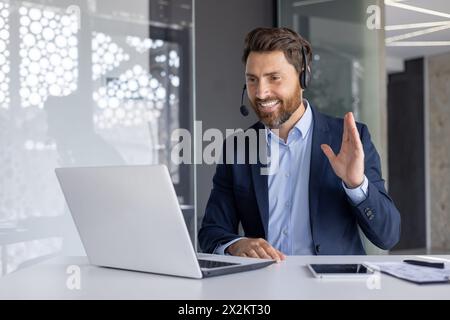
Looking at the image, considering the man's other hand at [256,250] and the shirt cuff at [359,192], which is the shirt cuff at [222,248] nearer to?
the man's other hand at [256,250]

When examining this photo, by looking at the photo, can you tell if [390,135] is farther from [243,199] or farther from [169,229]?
[169,229]

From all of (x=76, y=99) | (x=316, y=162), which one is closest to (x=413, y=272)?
(x=316, y=162)

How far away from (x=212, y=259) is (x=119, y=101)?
208 cm

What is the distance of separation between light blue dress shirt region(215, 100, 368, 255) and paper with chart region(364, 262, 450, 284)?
58 cm

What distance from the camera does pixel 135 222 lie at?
1.51m

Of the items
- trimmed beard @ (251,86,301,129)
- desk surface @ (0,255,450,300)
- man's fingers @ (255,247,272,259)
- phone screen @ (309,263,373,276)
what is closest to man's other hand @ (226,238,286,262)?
man's fingers @ (255,247,272,259)

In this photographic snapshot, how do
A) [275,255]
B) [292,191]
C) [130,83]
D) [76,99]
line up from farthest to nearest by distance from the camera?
1. [130,83]
2. [76,99]
3. [292,191]
4. [275,255]

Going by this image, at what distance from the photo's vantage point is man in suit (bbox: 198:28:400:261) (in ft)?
7.20

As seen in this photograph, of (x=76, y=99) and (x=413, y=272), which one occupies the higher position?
(x=76, y=99)

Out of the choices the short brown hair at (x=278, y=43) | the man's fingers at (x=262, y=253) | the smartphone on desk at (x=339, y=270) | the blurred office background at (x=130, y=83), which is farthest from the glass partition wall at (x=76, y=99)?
the smartphone on desk at (x=339, y=270)

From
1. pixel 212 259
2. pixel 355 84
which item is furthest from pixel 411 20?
pixel 212 259

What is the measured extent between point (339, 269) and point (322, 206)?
2.26 feet

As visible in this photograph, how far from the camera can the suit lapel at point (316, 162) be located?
2201 millimetres

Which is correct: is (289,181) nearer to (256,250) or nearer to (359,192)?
(359,192)
